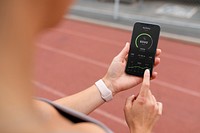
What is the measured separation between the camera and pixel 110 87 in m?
1.13

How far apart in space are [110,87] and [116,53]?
229 cm

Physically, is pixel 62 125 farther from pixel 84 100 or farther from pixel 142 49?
pixel 142 49

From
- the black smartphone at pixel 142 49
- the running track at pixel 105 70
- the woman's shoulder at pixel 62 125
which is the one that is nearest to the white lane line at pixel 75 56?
the running track at pixel 105 70

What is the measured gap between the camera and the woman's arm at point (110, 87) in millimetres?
1055

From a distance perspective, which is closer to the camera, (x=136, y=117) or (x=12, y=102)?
(x=12, y=102)

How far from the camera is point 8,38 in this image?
32 cm

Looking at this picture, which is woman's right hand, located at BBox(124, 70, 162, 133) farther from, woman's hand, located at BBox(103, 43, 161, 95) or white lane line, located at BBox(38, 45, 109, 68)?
white lane line, located at BBox(38, 45, 109, 68)

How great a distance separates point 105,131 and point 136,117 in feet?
1.72

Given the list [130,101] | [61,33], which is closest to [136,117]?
[130,101]

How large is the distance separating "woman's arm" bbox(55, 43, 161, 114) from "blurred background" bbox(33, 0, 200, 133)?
1097mm

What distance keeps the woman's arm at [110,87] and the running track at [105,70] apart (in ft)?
2.23

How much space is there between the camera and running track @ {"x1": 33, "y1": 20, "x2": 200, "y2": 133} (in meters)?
2.31

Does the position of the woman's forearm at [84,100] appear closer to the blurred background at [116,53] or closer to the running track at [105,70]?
the running track at [105,70]

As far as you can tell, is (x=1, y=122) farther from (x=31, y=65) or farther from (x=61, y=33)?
(x=61, y=33)
